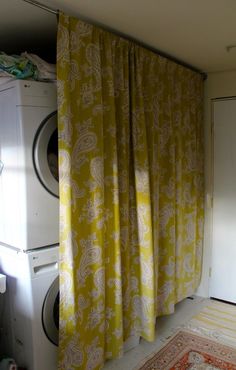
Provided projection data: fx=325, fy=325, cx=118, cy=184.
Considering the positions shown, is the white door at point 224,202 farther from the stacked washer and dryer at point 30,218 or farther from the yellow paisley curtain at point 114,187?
the stacked washer and dryer at point 30,218

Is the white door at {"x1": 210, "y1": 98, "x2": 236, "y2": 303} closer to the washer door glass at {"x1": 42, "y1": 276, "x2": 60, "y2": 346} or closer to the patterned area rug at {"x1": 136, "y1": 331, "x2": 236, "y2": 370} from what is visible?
the patterned area rug at {"x1": 136, "y1": 331, "x2": 236, "y2": 370}

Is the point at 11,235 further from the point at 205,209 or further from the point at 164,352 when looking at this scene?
the point at 205,209

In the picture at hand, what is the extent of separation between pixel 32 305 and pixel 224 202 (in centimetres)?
208

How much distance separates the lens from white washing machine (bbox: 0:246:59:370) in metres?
1.85

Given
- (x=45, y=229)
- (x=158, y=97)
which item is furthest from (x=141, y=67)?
(x=45, y=229)

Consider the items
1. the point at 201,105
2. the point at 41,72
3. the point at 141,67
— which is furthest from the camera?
the point at 201,105

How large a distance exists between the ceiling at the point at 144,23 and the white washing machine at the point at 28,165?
392mm

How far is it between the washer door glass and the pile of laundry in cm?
119

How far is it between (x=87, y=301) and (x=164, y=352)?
2.78 ft

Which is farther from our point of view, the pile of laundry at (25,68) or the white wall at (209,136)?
the white wall at (209,136)

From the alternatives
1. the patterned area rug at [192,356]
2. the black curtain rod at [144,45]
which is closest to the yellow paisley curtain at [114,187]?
the black curtain rod at [144,45]

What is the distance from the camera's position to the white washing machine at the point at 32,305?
1.85m

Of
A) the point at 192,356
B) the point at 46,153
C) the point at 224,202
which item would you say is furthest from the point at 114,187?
the point at 224,202

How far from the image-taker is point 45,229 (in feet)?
6.23
